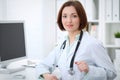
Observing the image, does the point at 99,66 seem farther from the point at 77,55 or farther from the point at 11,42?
the point at 11,42

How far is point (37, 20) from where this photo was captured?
3453 mm

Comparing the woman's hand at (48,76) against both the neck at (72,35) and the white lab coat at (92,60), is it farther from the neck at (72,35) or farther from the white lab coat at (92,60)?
the neck at (72,35)

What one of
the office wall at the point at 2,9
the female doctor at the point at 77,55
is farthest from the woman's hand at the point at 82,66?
the office wall at the point at 2,9

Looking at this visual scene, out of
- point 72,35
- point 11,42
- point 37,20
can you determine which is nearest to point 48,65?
point 72,35

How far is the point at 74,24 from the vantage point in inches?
64.6

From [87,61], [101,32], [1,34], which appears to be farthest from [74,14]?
[101,32]

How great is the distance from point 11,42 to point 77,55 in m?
0.85

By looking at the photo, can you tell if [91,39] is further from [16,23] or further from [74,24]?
[16,23]

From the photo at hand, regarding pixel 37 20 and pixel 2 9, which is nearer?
pixel 37 20

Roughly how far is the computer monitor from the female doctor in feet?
1.69

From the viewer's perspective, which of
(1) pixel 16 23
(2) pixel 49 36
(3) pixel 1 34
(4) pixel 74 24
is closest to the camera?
(4) pixel 74 24

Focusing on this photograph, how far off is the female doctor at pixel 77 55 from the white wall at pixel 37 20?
5.03ft

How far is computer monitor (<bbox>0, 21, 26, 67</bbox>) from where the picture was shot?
84.8 inches

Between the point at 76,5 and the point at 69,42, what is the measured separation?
252mm
